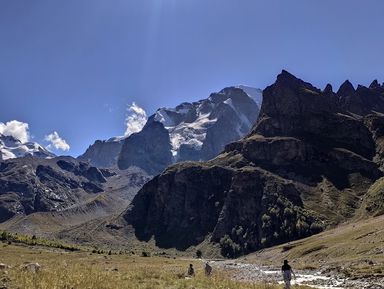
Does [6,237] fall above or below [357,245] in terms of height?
above

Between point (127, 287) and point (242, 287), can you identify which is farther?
point (242, 287)

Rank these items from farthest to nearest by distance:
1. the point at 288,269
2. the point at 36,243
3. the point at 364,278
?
the point at 36,243 → the point at 364,278 → the point at 288,269

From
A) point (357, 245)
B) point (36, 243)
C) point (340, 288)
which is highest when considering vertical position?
point (36, 243)

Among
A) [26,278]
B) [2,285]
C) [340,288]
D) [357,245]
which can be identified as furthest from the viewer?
[357,245]

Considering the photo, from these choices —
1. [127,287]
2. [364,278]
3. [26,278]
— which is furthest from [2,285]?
[364,278]

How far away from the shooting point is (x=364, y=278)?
60219 mm

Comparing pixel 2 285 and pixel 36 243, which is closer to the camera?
pixel 2 285

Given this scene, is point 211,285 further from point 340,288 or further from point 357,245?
point 357,245

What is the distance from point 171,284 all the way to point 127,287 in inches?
214

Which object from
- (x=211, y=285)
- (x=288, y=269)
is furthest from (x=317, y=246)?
(x=211, y=285)

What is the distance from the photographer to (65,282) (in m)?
22.6

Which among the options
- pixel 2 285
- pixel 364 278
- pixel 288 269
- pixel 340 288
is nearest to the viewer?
pixel 2 285

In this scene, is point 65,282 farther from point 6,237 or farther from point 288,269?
point 6,237

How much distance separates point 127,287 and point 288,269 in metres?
23.5
